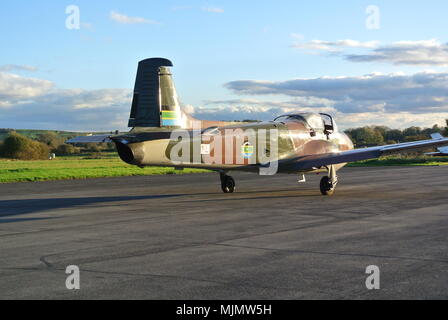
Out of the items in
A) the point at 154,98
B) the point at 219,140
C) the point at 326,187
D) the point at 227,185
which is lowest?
the point at 326,187

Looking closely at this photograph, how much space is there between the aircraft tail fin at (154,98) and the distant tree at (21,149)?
77.9 meters

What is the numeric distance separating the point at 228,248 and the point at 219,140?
894 centimetres

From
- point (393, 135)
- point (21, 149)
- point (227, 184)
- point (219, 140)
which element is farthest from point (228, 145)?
point (393, 135)

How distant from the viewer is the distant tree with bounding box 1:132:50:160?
89.3 meters

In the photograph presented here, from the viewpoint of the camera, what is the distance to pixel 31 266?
26.7 feet

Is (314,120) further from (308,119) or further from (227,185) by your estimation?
(227,185)

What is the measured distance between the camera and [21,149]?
89.3 m

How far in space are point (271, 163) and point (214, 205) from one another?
374cm

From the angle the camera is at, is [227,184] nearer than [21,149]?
Yes

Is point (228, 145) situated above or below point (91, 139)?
below

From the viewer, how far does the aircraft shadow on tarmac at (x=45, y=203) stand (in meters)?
16.7

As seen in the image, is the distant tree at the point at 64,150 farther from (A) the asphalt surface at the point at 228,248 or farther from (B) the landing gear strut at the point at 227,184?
(A) the asphalt surface at the point at 228,248

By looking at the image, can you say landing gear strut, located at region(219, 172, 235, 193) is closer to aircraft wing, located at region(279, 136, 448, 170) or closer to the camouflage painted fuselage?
the camouflage painted fuselage

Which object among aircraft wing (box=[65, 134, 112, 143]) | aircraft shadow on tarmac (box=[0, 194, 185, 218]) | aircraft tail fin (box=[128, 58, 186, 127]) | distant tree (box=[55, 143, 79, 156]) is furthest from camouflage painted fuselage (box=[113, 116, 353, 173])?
distant tree (box=[55, 143, 79, 156])
